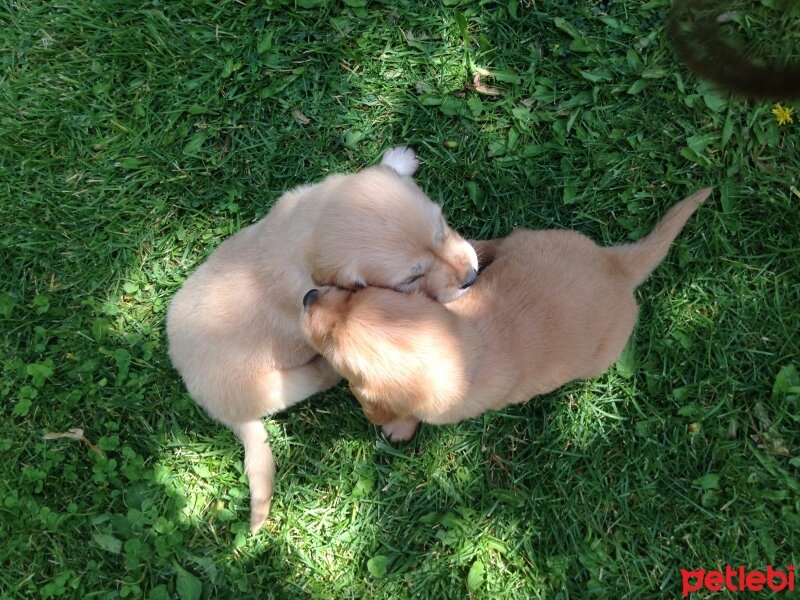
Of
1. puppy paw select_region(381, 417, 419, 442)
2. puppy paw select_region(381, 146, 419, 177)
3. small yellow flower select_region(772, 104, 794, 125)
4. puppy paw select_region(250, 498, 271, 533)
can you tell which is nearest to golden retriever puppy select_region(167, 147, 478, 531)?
puppy paw select_region(250, 498, 271, 533)

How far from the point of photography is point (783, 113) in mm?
3199

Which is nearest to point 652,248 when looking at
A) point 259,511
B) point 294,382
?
point 294,382

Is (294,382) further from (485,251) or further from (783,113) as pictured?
(783,113)

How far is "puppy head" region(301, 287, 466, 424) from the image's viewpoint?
7.09ft

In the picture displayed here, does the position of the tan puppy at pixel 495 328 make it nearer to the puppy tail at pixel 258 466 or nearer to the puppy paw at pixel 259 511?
the puppy tail at pixel 258 466

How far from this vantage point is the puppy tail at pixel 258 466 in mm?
3041

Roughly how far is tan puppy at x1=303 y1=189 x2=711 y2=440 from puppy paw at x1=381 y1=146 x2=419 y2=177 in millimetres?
801

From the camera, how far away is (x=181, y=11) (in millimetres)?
3578

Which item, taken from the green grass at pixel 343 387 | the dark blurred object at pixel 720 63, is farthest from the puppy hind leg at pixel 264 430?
the dark blurred object at pixel 720 63

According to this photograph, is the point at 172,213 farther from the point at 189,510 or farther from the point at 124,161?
the point at 189,510

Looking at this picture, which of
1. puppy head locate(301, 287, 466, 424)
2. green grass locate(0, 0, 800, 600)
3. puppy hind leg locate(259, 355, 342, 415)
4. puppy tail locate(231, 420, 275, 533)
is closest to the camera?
puppy head locate(301, 287, 466, 424)

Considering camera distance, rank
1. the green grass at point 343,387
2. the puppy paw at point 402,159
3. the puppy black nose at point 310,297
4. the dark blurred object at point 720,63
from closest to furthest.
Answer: the dark blurred object at point 720,63 < the puppy black nose at point 310,297 < the green grass at point 343,387 < the puppy paw at point 402,159

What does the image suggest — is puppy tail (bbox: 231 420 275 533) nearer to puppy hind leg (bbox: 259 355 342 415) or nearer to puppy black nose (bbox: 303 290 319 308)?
puppy hind leg (bbox: 259 355 342 415)

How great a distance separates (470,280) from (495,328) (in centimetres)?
31
